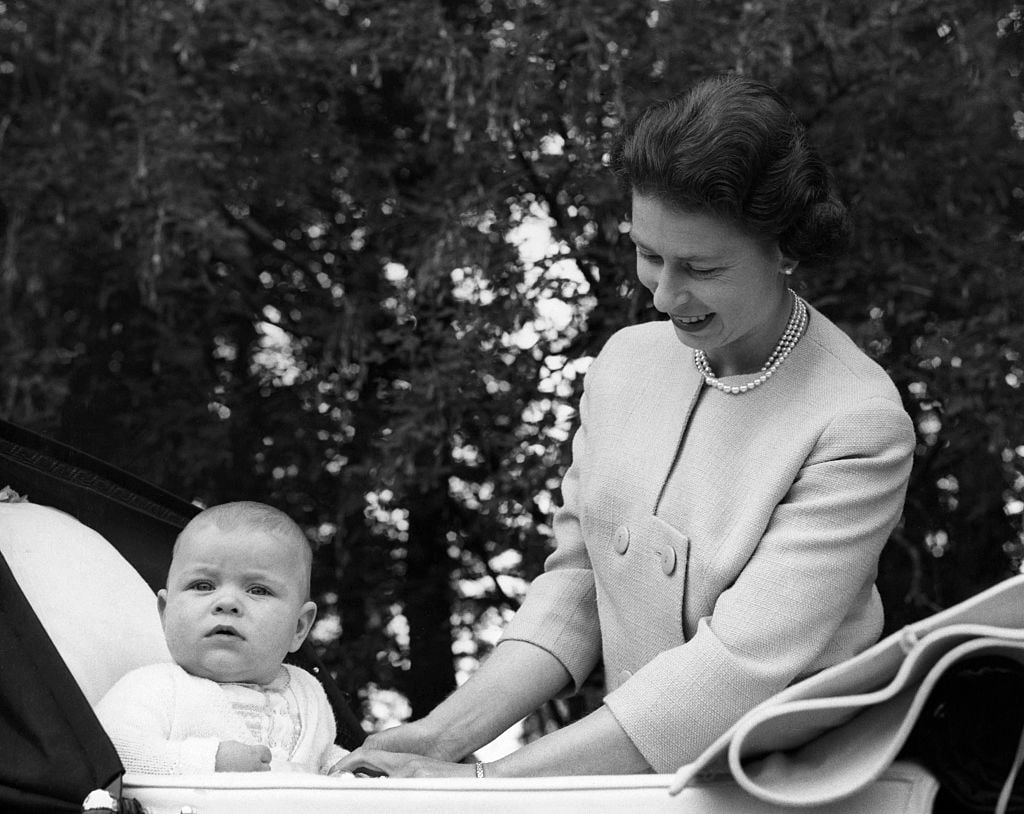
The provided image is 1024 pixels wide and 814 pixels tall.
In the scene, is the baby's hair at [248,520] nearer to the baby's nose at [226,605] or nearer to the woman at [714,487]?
the baby's nose at [226,605]

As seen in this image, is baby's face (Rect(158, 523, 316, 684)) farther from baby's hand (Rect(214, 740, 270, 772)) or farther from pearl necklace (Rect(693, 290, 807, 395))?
pearl necklace (Rect(693, 290, 807, 395))

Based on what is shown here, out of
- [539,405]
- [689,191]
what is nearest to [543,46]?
[539,405]

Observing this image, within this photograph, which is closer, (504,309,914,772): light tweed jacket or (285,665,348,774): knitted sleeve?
(504,309,914,772): light tweed jacket

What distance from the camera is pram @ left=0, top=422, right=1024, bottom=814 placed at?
5.48ft

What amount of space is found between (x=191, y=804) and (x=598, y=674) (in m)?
2.35

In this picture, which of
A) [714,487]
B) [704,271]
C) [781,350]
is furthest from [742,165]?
[714,487]

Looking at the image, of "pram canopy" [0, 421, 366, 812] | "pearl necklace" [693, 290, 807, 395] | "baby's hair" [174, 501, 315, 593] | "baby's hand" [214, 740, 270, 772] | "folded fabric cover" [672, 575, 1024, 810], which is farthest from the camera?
"baby's hair" [174, 501, 315, 593]

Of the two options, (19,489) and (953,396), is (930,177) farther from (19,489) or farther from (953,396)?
(19,489)

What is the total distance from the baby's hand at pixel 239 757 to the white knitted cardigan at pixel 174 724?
0.01 meters

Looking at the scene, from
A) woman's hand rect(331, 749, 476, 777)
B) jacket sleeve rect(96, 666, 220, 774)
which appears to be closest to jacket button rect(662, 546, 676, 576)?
woman's hand rect(331, 749, 476, 777)

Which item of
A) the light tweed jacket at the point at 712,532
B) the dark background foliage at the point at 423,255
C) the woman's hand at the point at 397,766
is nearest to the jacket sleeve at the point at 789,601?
the light tweed jacket at the point at 712,532

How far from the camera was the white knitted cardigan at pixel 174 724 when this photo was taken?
2100 mm

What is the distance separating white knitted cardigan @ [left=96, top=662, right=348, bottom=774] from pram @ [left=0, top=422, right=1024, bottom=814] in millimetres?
132

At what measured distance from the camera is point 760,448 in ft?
7.22
